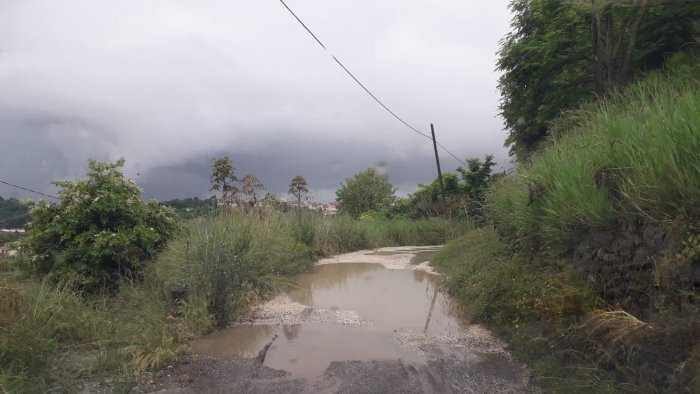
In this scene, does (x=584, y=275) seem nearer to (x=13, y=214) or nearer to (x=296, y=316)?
(x=296, y=316)

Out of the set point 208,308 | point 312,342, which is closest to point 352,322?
point 312,342

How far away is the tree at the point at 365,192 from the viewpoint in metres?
43.9

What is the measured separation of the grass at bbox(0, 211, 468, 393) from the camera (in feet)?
17.0

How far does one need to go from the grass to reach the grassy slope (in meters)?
3.87

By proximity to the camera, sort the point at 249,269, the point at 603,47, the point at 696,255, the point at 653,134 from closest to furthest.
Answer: the point at 696,255 → the point at 653,134 → the point at 249,269 → the point at 603,47

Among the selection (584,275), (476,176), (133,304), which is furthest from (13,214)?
(476,176)

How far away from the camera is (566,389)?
4660mm

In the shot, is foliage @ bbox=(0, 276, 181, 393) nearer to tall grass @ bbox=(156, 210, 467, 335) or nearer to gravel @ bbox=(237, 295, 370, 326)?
tall grass @ bbox=(156, 210, 467, 335)

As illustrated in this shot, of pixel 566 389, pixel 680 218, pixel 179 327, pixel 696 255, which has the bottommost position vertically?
pixel 566 389

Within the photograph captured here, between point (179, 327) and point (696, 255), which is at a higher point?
point (696, 255)

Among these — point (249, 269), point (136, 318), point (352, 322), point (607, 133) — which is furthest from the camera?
point (249, 269)

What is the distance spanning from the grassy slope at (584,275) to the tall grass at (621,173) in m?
0.01

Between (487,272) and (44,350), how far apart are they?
6.13m

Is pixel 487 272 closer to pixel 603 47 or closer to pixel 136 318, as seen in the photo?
pixel 136 318
